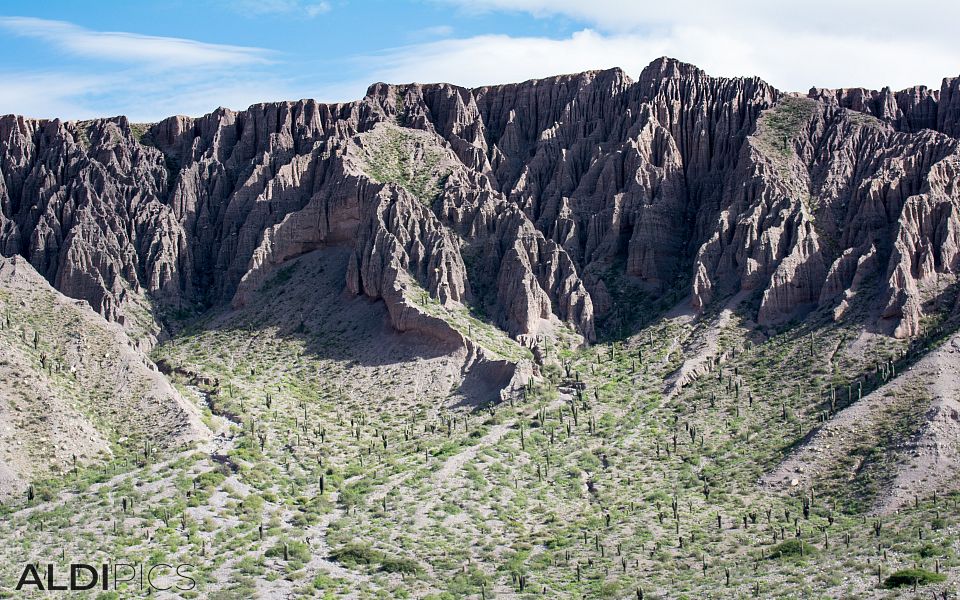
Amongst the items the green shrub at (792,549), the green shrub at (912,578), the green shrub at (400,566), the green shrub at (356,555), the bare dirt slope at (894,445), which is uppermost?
the bare dirt slope at (894,445)

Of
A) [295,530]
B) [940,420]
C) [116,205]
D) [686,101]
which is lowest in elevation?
[295,530]

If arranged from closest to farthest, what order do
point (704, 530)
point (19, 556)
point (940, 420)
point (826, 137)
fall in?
point (19, 556), point (704, 530), point (940, 420), point (826, 137)

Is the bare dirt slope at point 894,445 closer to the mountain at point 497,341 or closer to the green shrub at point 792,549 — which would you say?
the mountain at point 497,341

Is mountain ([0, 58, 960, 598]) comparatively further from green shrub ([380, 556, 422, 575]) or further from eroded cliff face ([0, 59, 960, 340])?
eroded cliff face ([0, 59, 960, 340])

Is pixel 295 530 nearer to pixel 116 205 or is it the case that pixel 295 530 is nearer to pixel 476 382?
pixel 476 382

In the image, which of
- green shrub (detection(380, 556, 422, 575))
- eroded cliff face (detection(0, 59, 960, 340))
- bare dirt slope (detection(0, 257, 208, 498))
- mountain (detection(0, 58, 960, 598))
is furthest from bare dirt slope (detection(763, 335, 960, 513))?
bare dirt slope (detection(0, 257, 208, 498))

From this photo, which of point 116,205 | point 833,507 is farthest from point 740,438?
point 116,205

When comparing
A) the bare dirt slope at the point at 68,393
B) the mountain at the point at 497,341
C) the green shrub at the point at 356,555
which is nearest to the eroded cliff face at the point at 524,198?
the mountain at the point at 497,341

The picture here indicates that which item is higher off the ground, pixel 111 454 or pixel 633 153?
pixel 633 153
